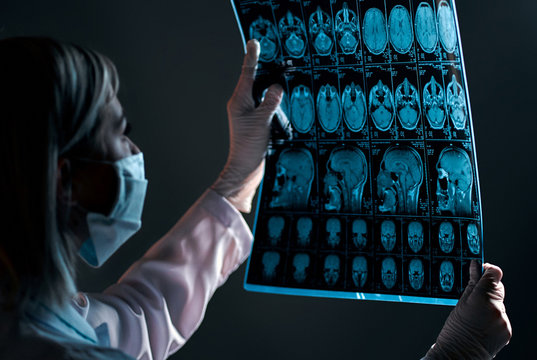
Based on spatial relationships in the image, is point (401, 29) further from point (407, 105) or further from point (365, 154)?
point (365, 154)

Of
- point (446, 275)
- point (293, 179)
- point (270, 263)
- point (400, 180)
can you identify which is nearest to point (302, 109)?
point (293, 179)

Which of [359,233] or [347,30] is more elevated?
[347,30]

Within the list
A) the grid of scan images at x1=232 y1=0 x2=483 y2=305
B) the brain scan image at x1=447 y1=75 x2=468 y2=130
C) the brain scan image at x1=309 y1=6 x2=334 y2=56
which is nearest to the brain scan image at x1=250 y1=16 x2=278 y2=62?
the grid of scan images at x1=232 y1=0 x2=483 y2=305

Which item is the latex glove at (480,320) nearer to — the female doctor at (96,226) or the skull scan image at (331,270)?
the female doctor at (96,226)

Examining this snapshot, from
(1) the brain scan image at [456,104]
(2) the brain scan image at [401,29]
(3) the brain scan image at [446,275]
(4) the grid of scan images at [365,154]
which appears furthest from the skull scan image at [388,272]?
(2) the brain scan image at [401,29]

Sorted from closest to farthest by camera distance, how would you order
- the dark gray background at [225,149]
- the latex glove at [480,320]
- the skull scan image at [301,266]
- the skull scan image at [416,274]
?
→ the latex glove at [480,320] → the skull scan image at [416,274] → the skull scan image at [301,266] → the dark gray background at [225,149]

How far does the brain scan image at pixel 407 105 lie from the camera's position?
3.67 ft

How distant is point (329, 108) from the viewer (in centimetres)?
122

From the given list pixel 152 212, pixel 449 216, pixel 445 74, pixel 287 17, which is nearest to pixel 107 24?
pixel 152 212

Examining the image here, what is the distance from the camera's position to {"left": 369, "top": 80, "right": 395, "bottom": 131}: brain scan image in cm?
115

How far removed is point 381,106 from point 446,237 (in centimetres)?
35

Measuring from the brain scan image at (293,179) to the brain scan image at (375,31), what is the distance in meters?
0.31

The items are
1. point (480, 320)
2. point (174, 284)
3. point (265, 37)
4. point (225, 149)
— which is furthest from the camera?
point (225, 149)

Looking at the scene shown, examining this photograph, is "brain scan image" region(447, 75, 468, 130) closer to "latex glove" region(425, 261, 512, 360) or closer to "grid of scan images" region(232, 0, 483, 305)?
"grid of scan images" region(232, 0, 483, 305)
